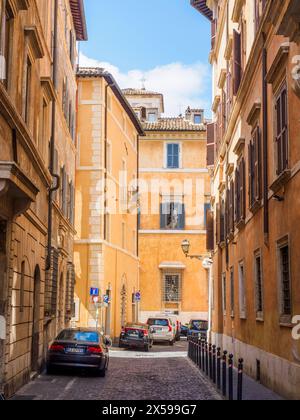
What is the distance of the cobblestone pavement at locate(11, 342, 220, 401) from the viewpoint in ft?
49.4

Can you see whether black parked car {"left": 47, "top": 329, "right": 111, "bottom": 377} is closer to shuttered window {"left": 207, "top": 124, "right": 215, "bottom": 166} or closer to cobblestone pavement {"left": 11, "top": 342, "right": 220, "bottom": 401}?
cobblestone pavement {"left": 11, "top": 342, "right": 220, "bottom": 401}

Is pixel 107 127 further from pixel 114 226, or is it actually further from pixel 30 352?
pixel 30 352

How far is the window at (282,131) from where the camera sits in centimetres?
1450

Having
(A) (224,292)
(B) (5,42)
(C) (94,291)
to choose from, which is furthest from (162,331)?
(B) (5,42)

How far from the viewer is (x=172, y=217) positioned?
53969 mm

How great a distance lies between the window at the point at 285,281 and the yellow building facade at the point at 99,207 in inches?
785

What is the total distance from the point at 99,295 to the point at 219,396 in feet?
70.3

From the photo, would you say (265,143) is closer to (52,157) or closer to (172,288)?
(52,157)

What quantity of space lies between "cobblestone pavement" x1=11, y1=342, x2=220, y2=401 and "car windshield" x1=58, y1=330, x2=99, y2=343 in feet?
3.18

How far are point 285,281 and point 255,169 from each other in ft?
14.6

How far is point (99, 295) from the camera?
118 ft

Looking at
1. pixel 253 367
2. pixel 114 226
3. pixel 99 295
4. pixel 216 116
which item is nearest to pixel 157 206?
pixel 114 226

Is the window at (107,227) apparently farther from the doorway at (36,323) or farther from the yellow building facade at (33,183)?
the doorway at (36,323)

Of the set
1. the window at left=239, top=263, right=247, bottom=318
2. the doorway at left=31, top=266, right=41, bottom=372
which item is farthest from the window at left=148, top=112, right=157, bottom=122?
the doorway at left=31, top=266, right=41, bottom=372
